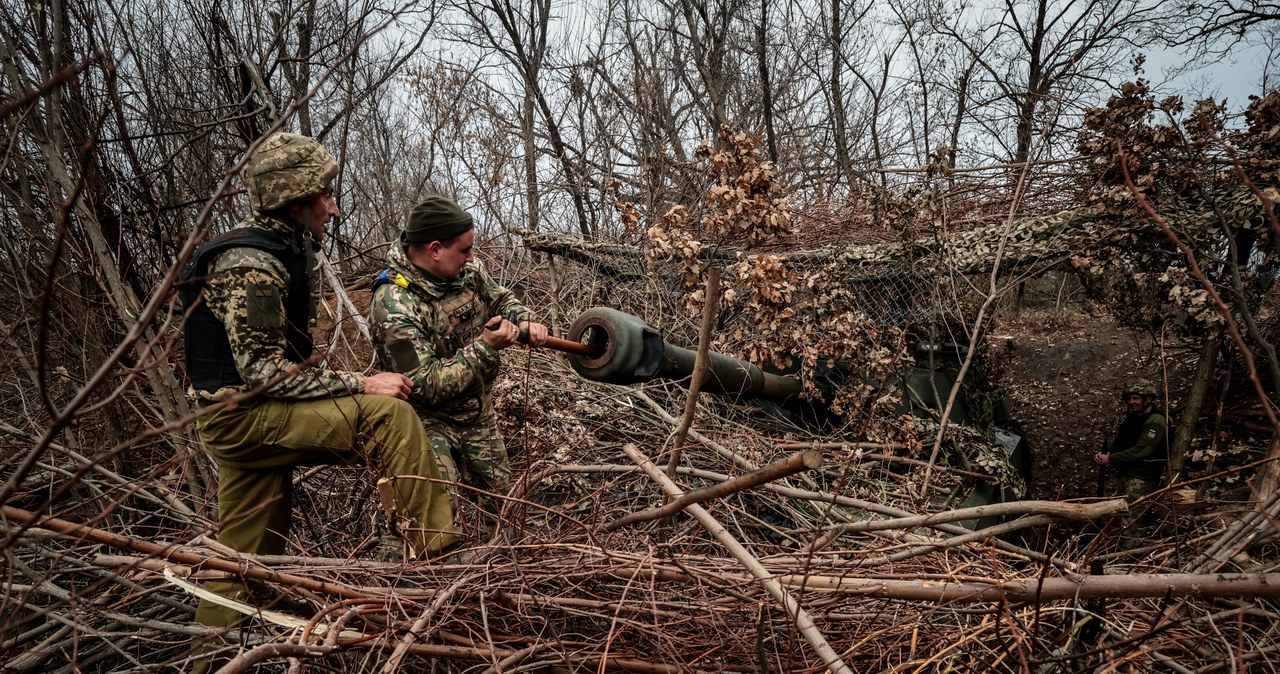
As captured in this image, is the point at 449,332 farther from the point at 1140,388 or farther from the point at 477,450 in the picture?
the point at 1140,388

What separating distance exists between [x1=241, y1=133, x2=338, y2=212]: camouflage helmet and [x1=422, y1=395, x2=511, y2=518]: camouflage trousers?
1.20 meters

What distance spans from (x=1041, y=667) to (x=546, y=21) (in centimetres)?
1295

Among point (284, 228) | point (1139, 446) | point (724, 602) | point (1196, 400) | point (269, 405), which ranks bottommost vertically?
point (1139, 446)

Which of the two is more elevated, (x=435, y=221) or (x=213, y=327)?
(x=435, y=221)

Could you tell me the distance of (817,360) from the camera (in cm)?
577

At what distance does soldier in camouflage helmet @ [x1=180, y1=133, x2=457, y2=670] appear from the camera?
8.77 ft

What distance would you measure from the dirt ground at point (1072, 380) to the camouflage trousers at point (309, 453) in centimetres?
640

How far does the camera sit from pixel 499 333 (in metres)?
3.20

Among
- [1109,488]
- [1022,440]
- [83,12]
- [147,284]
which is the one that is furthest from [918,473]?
[83,12]

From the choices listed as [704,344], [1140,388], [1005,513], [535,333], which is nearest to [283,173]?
[535,333]

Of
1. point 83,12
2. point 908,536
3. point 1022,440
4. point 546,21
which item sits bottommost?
point 1022,440

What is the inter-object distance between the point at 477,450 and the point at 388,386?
0.81 m

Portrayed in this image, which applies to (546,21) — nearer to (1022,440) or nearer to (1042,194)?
(1042,194)

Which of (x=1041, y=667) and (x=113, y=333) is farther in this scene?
(x=113, y=333)
